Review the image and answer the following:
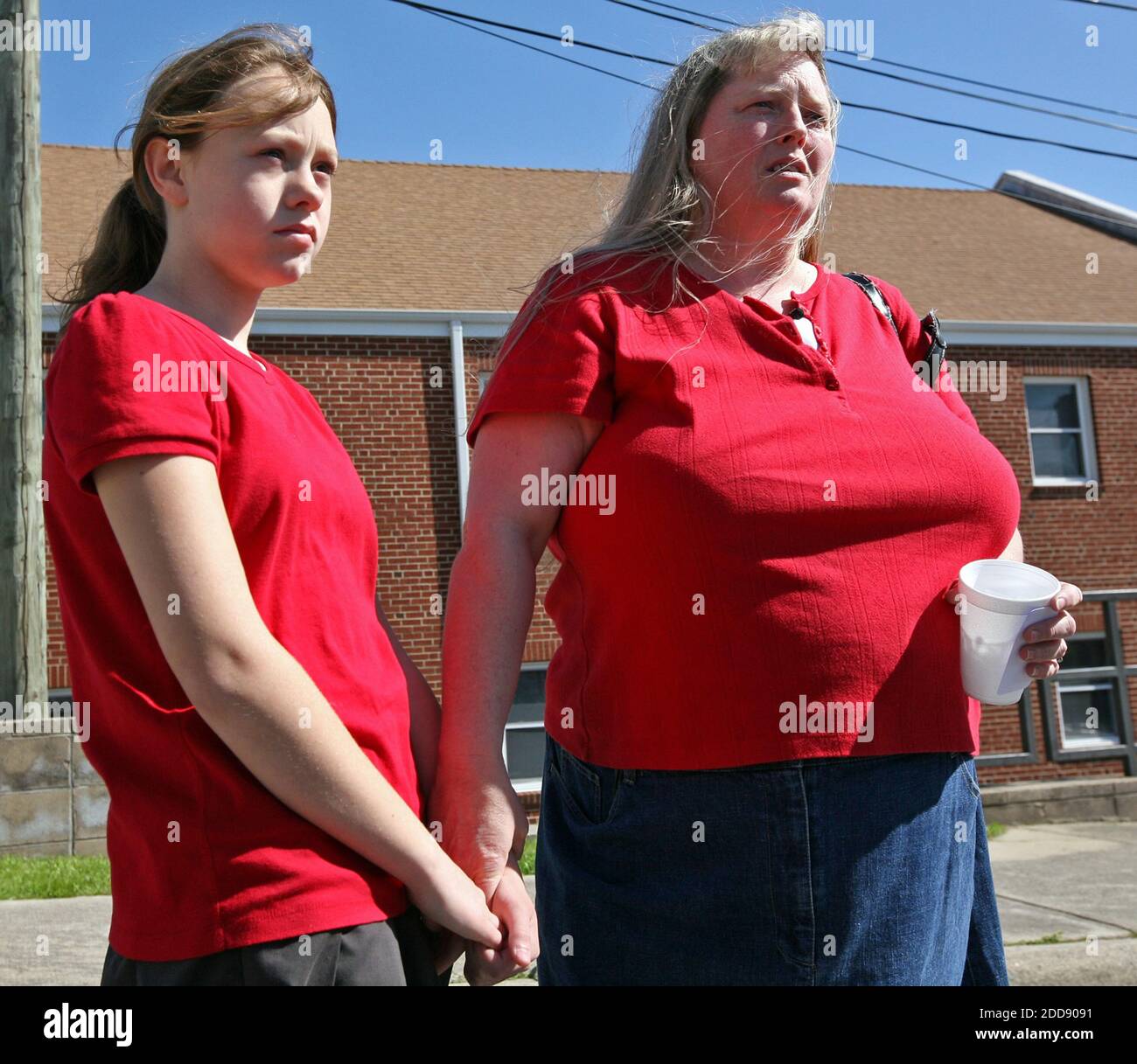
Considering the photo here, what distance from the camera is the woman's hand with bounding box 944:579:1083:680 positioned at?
1.90 m

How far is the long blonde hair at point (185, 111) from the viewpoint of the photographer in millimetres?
1683

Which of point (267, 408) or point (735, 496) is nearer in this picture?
point (267, 408)

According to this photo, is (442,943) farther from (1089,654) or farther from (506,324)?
(1089,654)

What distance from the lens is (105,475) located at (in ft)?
4.73

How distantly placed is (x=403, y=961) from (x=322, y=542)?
551 mm

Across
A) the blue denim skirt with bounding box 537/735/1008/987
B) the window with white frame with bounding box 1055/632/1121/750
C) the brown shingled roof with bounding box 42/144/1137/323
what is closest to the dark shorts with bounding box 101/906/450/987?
the blue denim skirt with bounding box 537/735/1008/987

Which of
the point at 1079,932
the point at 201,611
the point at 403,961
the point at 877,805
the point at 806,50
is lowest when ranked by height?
the point at 1079,932

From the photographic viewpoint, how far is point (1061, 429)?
54.2 ft

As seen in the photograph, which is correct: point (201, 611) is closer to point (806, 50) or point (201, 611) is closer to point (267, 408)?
point (267, 408)

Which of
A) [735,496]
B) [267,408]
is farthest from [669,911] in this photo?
[267,408]

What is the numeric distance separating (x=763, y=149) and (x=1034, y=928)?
5.29 meters

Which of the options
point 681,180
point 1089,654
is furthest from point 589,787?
point 1089,654

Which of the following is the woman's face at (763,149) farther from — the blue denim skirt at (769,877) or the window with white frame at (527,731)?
the window with white frame at (527,731)

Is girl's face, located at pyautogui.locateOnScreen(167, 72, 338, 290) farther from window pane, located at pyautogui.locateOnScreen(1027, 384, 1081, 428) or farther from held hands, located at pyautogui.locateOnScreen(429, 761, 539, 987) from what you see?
window pane, located at pyautogui.locateOnScreen(1027, 384, 1081, 428)
